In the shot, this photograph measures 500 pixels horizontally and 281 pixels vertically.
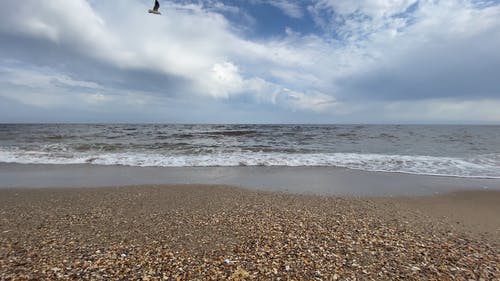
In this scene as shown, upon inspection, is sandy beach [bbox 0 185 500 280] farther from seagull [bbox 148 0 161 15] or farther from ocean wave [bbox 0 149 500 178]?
seagull [bbox 148 0 161 15]

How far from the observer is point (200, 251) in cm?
366

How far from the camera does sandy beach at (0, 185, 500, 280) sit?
3156 mm

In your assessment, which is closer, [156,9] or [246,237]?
[246,237]

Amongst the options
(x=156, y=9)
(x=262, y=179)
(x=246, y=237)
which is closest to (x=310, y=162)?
(x=262, y=179)

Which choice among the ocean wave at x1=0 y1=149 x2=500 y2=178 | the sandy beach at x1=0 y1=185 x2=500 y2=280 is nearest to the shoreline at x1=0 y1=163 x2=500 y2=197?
the ocean wave at x1=0 y1=149 x2=500 y2=178

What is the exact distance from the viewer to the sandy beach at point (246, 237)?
124 inches

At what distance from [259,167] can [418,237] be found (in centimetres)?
764

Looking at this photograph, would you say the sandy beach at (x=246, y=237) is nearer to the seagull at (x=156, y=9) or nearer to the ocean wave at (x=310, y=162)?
the ocean wave at (x=310, y=162)

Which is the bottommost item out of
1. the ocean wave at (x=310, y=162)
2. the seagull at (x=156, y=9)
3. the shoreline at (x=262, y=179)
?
the shoreline at (x=262, y=179)

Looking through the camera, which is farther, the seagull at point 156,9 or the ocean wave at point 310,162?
the ocean wave at point 310,162

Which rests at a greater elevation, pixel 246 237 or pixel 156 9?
pixel 156 9

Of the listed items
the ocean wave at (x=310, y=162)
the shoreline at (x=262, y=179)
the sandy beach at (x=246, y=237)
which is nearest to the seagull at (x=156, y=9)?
the sandy beach at (x=246, y=237)

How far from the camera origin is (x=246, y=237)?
412 centimetres

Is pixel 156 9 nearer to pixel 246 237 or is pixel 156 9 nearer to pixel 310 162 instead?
pixel 246 237
